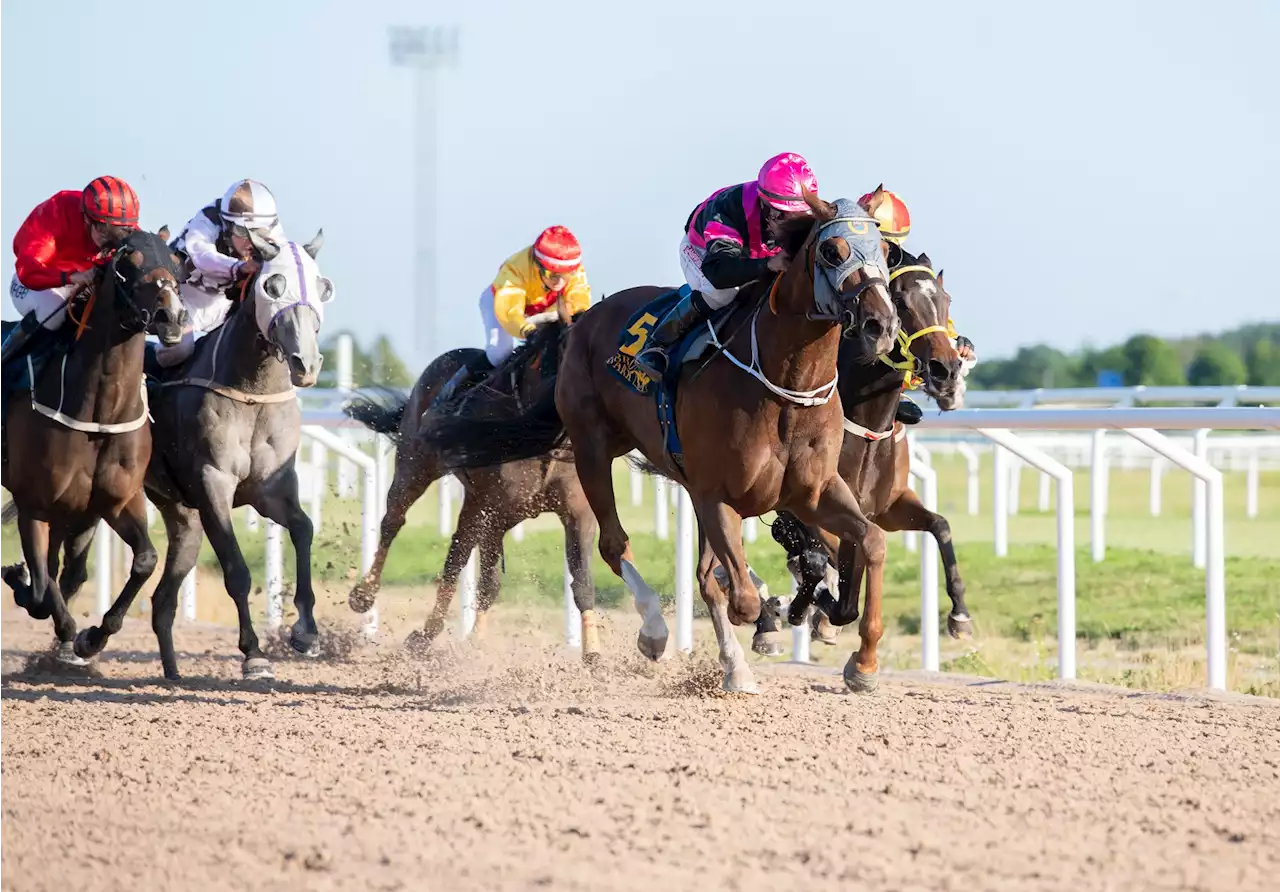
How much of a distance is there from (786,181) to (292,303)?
192 cm

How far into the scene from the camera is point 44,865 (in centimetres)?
324

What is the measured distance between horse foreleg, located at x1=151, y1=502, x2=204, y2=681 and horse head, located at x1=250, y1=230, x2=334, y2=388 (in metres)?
0.89

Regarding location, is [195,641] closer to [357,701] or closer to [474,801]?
[357,701]

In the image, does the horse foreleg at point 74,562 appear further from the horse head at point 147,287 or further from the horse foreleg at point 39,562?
the horse head at point 147,287

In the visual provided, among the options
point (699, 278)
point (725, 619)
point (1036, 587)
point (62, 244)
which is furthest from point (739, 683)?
point (1036, 587)

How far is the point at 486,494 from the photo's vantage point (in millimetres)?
7234

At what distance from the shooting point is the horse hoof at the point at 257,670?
6340 millimetres

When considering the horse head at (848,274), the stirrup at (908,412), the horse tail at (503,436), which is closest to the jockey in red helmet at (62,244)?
the horse tail at (503,436)

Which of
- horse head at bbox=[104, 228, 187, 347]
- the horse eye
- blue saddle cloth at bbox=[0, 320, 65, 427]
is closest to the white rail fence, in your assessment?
the horse eye

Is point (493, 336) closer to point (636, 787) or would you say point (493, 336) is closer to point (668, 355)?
point (668, 355)

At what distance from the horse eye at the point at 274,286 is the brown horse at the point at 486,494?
1.21 meters

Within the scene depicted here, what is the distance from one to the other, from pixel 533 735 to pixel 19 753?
137 cm

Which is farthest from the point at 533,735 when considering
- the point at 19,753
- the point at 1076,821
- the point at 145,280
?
the point at 145,280

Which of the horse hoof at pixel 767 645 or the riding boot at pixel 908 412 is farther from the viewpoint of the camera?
the riding boot at pixel 908 412
